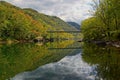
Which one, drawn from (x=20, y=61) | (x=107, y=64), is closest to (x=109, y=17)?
(x=20, y=61)

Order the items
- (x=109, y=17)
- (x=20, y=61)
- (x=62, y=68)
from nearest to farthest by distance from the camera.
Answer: (x=62, y=68) < (x=20, y=61) < (x=109, y=17)

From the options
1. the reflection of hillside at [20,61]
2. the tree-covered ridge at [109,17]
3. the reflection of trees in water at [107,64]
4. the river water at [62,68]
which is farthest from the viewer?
the tree-covered ridge at [109,17]

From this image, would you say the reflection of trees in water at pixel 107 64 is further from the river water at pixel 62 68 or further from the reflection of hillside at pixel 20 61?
the reflection of hillside at pixel 20 61

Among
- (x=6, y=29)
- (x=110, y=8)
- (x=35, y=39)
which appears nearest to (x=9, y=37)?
(x=6, y=29)

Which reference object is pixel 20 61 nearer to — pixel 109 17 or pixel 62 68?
pixel 62 68

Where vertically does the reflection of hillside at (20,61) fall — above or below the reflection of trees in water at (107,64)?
below

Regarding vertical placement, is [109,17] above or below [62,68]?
above

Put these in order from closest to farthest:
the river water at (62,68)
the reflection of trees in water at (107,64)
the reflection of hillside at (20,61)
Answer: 1. the reflection of trees in water at (107,64)
2. the river water at (62,68)
3. the reflection of hillside at (20,61)

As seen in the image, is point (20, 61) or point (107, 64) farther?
point (20, 61)

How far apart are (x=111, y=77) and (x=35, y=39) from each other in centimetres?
15544

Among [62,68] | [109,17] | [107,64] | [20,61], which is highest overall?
[109,17]

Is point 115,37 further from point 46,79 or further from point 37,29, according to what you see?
point 37,29

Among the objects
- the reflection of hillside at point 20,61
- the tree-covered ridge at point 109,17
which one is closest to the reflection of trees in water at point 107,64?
the reflection of hillside at point 20,61

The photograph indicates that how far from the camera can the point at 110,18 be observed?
80.1 meters
